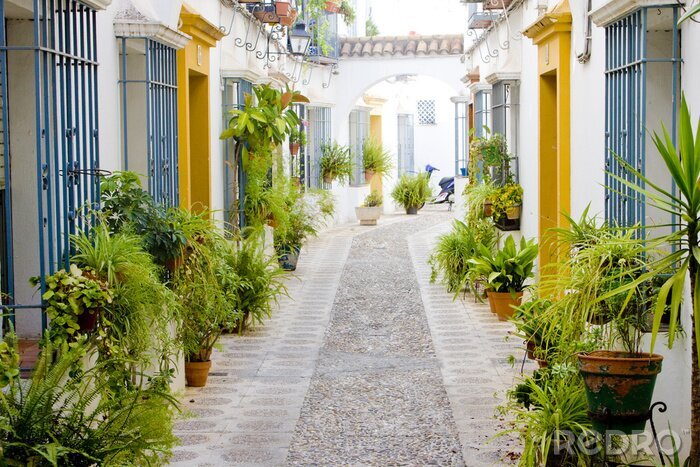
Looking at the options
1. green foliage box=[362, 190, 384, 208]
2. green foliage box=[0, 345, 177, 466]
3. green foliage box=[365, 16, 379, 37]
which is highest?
green foliage box=[365, 16, 379, 37]

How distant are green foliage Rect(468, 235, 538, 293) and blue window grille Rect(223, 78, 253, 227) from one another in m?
2.94

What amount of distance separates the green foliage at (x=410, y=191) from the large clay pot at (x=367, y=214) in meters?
3.18

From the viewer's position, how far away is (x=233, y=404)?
7234mm

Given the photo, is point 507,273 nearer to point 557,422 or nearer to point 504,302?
point 504,302

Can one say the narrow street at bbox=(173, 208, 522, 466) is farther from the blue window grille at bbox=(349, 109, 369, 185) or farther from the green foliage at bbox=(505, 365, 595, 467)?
the blue window grille at bbox=(349, 109, 369, 185)

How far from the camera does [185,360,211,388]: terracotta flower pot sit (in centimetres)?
769

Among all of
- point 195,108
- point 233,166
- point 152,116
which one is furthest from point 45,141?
point 233,166

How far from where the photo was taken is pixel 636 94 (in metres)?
6.25

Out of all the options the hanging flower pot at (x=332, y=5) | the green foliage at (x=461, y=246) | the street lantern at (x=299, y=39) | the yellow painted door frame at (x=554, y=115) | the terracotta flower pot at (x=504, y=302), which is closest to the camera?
the yellow painted door frame at (x=554, y=115)

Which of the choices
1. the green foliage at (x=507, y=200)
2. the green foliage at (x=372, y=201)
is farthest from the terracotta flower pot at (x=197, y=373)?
the green foliage at (x=372, y=201)

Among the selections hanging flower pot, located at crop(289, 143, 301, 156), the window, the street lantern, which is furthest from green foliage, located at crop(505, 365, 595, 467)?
the window

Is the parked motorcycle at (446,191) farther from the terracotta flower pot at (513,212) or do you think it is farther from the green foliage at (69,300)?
the green foliage at (69,300)

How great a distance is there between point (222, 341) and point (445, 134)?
24.0 meters

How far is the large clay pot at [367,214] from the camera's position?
890 inches
